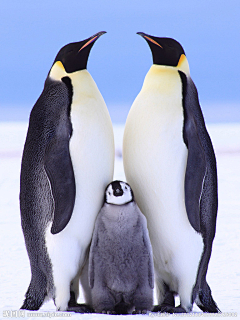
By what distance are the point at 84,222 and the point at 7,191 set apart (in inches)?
212

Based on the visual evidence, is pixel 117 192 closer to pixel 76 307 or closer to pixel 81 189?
pixel 81 189

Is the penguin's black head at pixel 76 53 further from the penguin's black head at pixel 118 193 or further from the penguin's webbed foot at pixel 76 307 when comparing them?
the penguin's webbed foot at pixel 76 307

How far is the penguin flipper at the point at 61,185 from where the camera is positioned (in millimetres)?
2525

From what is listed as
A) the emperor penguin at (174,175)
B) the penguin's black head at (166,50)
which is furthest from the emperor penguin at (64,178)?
the penguin's black head at (166,50)

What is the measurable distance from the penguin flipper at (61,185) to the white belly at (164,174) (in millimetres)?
457

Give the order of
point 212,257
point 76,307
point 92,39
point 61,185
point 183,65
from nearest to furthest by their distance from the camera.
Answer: point 61,185, point 76,307, point 92,39, point 183,65, point 212,257

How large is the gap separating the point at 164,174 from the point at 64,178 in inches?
23.3

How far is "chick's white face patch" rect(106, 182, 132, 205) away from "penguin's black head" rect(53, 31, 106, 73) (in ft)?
2.65

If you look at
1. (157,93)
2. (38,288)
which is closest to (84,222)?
(38,288)

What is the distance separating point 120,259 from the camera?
2.59 metres

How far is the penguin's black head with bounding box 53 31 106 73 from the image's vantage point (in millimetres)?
2828

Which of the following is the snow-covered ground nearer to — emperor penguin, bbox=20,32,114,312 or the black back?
emperor penguin, bbox=20,32,114,312

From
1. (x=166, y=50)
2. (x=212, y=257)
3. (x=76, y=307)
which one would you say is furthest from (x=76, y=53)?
(x=212, y=257)

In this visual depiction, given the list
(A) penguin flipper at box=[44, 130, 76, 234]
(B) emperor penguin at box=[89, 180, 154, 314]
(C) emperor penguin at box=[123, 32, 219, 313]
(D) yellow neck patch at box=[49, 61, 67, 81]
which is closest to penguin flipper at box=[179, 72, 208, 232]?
(C) emperor penguin at box=[123, 32, 219, 313]
